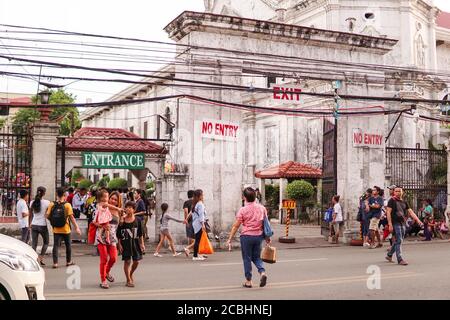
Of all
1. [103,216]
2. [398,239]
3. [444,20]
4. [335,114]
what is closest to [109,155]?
[335,114]

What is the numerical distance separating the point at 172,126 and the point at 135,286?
28.5 feet

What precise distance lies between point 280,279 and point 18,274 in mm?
5643

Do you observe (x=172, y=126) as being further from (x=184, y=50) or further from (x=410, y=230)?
(x=410, y=230)

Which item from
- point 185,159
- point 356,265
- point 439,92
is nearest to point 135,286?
point 356,265

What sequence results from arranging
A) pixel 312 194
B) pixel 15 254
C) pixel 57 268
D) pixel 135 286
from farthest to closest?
pixel 312 194 → pixel 57 268 → pixel 135 286 → pixel 15 254

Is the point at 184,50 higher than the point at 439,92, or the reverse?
the point at 439,92

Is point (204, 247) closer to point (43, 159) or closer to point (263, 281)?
point (263, 281)

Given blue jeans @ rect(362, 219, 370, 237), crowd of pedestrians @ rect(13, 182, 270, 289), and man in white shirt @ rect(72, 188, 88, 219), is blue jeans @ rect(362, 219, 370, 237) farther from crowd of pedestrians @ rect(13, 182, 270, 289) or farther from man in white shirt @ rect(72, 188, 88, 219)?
man in white shirt @ rect(72, 188, 88, 219)

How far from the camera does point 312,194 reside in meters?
29.9

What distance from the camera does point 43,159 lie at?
15047 millimetres

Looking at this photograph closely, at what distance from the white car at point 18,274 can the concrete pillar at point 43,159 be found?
349 inches

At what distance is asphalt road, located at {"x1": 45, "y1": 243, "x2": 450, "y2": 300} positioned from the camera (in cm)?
872

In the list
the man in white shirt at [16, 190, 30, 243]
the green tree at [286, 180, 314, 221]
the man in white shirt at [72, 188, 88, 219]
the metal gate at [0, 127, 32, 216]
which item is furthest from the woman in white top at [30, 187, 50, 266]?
the green tree at [286, 180, 314, 221]

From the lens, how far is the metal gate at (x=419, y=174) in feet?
68.4
